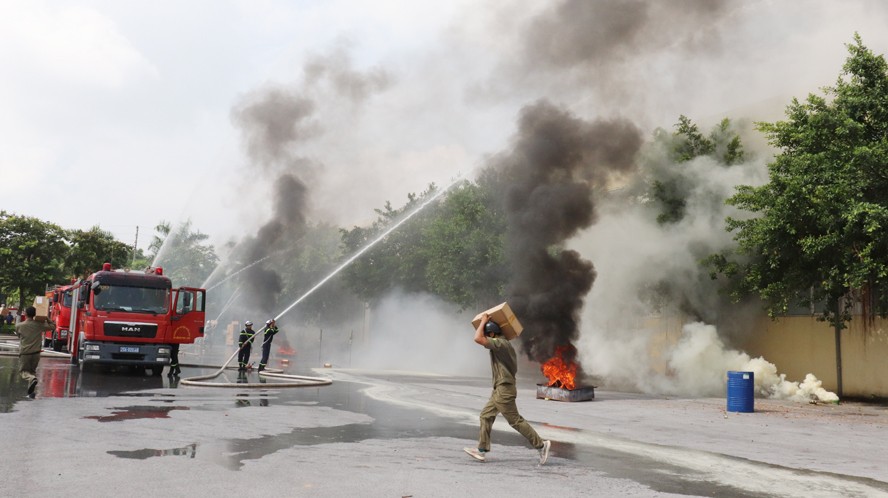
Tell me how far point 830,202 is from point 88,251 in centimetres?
5463

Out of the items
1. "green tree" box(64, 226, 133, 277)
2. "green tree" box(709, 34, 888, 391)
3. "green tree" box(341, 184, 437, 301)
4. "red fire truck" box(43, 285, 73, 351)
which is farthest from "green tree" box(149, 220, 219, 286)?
"green tree" box(709, 34, 888, 391)

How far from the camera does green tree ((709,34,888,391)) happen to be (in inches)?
655

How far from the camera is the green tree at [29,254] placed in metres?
51.4

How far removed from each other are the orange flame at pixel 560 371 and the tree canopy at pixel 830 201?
610cm

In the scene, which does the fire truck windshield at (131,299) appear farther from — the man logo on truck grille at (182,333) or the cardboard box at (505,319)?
the cardboard box at (505,319)

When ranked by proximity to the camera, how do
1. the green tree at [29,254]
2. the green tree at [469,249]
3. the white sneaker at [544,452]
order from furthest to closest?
the green tree at [29,254]
the green tree at [469,249]
the white sneaker at [544,452]

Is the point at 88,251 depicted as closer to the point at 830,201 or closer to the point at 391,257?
the point at 391,257

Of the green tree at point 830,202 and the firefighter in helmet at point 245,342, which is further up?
the green tree at point 830,202

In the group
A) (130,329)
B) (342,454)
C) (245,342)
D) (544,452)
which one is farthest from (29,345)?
(544,452)

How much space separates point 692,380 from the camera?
23.3 meters

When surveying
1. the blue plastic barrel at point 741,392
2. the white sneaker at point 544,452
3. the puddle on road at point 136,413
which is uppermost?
the blue plastic barrel at point 741,392

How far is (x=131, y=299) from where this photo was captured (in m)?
19.8

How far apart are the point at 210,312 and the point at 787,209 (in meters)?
53.4

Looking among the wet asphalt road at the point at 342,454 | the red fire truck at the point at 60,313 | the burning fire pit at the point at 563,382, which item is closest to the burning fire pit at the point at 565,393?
the burning fire pit at the point at 563,382
